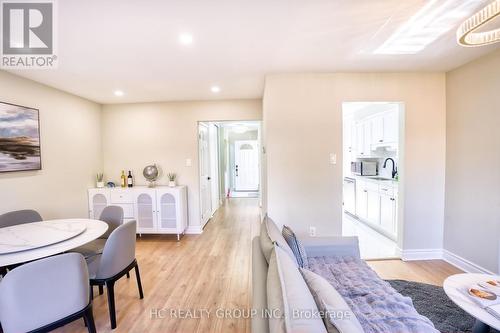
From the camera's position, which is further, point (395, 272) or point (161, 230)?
point (161, 230)

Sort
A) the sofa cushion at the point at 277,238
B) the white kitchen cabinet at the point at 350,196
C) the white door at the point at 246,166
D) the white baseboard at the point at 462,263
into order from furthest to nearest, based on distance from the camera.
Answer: the white door at the point at 246,166
the white kitchen cabinet at the point at 350,196
the white baseboard at the point at 462,263
the sofa cushion at the point at 277,238

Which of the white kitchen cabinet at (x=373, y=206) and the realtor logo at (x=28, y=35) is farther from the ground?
the realtor logo at (x=28, y=35)

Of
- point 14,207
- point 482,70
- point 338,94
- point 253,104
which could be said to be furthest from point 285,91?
point 14,207

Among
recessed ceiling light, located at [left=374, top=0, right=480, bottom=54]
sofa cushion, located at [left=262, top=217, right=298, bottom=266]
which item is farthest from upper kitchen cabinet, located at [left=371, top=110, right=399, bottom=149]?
sofa cushion, located at [left=262, top=217, right=298, bottom=266]

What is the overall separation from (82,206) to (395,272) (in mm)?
4610

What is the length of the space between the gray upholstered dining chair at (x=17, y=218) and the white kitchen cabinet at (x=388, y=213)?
182 inches

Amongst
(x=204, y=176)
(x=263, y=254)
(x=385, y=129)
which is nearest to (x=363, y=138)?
(x=385, y=129)

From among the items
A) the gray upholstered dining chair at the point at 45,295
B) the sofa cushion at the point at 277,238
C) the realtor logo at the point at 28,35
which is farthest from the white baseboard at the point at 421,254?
the realtor logo at the point at 28,35

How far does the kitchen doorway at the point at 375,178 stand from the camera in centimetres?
306

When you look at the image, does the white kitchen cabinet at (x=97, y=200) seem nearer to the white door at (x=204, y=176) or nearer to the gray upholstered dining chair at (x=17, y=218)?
the gray upholstered dining chair at (x=17, y=218)

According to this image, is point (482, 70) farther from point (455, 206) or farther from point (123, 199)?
point (123, 199)

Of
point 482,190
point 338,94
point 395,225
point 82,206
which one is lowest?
point 395,225

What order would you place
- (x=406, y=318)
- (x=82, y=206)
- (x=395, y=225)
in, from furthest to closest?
(x=82, y=206) < (x=395, y=225) < (x=406, y=318)

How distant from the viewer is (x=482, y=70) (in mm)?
2393
